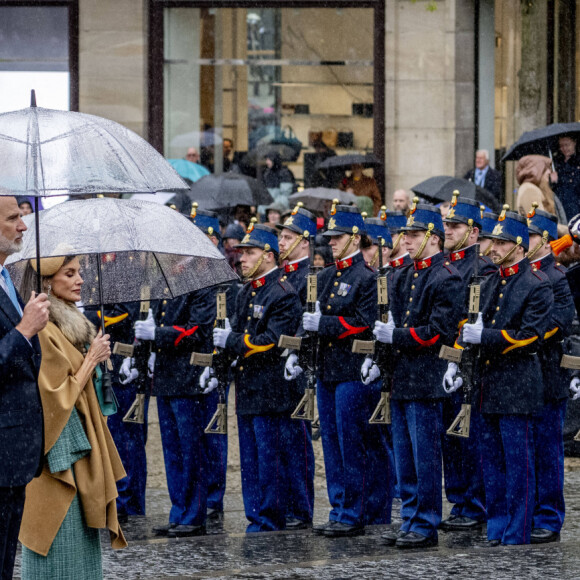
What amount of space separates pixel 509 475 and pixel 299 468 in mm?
1480

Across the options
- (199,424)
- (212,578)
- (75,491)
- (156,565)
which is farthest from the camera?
(199,424)

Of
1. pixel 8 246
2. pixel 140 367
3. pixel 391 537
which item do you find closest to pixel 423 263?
pixel 391 537

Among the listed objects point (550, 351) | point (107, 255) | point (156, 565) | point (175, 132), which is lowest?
point (156, 565)

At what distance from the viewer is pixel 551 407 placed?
27.1 ft

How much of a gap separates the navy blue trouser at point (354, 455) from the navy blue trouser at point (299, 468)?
12cm

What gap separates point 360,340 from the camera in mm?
8539

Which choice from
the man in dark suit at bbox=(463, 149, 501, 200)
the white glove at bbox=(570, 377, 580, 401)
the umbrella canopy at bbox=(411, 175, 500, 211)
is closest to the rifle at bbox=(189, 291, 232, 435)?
the white glove at bbox=(570, 377, 580, 401)

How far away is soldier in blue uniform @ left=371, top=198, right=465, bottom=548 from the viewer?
26.2 feet

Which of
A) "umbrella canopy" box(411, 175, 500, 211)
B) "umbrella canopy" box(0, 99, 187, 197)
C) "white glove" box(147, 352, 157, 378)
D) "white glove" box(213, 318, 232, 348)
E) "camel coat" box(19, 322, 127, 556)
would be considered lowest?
"camel coat" box(19, 322, 127, 556)

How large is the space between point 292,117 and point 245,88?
0.66 m

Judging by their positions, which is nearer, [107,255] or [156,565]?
[156,565]

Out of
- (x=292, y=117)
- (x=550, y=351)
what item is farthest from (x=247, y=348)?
(x=292, y=117)

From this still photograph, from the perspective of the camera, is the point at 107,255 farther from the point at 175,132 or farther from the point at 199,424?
the point at 175,132

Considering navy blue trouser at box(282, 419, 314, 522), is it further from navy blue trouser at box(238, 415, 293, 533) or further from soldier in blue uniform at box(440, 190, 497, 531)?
soldier in blue uniform at box(440, 190, 497, 531)
